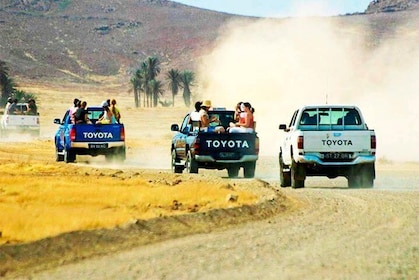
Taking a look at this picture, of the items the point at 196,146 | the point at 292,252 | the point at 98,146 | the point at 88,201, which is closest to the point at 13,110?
the point at 98,146

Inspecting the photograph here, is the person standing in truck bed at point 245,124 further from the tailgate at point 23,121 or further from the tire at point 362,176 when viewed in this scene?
the tailgate at point 23,121

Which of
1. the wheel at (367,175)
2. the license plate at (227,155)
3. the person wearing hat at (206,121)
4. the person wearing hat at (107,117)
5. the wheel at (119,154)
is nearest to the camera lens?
the wheel at (367,175)

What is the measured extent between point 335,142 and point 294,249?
933 cm

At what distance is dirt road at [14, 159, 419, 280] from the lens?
973cm

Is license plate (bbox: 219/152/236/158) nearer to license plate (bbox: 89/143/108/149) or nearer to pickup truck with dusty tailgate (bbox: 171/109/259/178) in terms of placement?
pickup truck with dusty tailgate (bbox: 171/109/259/178)

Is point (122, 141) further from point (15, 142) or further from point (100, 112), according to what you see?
point (15, 142)

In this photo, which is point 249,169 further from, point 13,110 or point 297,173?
point 13,110

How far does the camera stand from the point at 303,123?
21453 mm

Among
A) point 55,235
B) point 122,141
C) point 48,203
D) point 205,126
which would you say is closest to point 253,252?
point 55,235

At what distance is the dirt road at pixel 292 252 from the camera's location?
973 cm

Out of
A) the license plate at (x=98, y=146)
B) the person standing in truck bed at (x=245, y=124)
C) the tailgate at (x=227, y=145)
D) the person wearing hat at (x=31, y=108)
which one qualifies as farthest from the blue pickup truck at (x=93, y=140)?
the person wearing hat at (x=31, y=108)

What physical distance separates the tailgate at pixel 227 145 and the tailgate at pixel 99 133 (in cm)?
678

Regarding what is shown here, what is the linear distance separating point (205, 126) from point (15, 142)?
2439 centimetres

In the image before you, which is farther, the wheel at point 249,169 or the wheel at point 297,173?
the wheel at point 249,169
